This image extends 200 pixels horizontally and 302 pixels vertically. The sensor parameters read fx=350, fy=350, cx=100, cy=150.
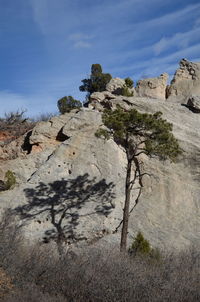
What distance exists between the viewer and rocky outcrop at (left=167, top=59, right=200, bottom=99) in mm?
23203

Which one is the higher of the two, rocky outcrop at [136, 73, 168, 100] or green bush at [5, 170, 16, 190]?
rocky outcrop at [136, 73, 168, 100]

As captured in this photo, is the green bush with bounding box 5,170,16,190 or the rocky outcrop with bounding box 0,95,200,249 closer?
the rocky outcrop with bounding box 0,95,200,249

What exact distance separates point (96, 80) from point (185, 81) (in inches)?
323

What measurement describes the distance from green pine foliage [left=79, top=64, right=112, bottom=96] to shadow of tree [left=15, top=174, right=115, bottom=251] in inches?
→ 552

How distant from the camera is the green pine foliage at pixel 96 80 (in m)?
28.5

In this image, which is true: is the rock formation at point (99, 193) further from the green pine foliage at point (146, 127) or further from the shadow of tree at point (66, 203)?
the green pine foliage at point (146, 127)

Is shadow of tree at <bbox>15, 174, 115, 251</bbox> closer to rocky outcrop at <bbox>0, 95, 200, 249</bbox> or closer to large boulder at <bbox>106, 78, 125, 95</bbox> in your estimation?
rocky outcrop at <bbox>0, 95, 200, 249</bbox>

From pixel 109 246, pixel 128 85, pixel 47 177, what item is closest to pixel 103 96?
pixel 128 85

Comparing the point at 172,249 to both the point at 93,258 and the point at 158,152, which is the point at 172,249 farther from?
the point at 93,258

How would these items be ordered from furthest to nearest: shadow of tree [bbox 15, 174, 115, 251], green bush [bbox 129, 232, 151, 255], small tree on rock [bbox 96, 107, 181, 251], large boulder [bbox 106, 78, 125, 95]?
large boulder [bbox 106, 78, 125, 95] < shadow of tree [bbox 15, 174, 115, 251] < small tree on rock [bbox 96, 107, 181, 251] < green bush [bbox 129, 232, 151, 255]

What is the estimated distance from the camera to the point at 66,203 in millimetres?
15484

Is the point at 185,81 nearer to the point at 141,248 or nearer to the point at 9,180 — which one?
the point at 9,180

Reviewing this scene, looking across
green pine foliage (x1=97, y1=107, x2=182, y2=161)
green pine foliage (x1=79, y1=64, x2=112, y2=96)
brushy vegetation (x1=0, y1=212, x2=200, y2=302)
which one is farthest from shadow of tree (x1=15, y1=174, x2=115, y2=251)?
green pine foliage (x1=79, y1=64, x2=112, y2=96)

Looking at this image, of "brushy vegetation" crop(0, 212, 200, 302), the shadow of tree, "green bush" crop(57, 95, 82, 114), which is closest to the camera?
"brushy vegetation" crop(0, 212, 200, 302)
